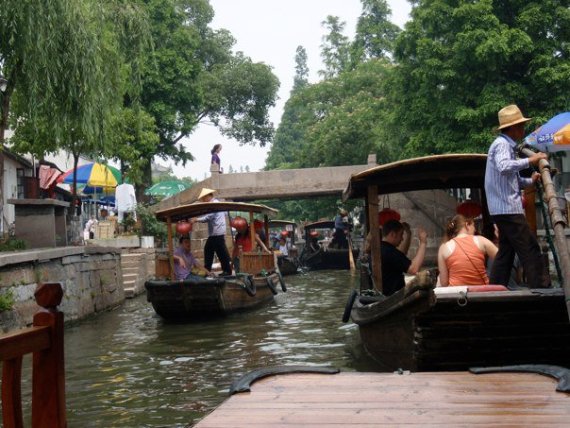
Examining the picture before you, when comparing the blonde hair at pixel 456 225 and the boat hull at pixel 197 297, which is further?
the boat hull at pixel 197 297

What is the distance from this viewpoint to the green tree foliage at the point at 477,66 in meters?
18.5

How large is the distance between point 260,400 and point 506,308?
89.0 inches

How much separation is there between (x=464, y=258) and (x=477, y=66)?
1425cm

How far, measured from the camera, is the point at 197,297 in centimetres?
1149

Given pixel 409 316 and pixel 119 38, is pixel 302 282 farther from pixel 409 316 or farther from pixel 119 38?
pixel 409 316

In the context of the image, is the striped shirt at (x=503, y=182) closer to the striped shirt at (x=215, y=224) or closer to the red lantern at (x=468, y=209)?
the red lantern at (x=468, y=209)

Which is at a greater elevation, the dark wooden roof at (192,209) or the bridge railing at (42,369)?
the dark wooden roof at (192,209)

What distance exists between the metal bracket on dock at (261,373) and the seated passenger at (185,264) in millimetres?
7531

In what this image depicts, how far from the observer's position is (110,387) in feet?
23.1

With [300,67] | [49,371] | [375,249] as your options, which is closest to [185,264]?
[375,249]

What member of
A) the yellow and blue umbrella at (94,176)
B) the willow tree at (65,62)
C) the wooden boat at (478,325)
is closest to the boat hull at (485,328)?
the wooden boat at (478,325)

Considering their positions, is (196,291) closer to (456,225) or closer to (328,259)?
(456,225)

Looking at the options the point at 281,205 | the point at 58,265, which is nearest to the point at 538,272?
the point at 58,265

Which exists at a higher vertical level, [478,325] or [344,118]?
[344,118]
